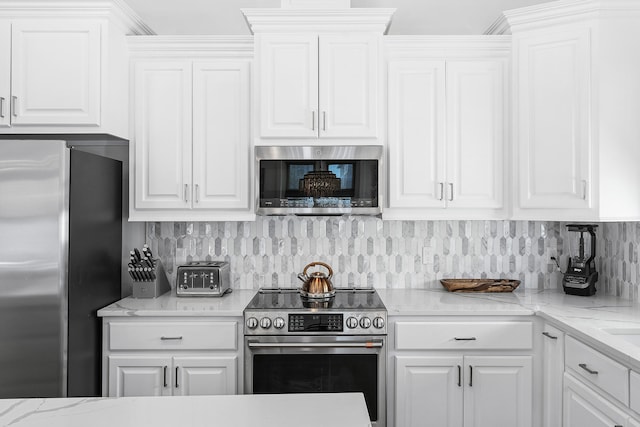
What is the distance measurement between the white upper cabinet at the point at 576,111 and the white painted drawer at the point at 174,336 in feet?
5.92

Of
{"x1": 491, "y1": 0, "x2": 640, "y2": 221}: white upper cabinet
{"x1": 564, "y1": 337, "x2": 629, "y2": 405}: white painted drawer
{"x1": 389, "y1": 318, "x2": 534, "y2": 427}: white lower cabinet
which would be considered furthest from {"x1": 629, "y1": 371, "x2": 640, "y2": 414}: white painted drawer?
{"x1": 491, "y1": 0, "x2": 640, "y2": 221}: white upper cabinet

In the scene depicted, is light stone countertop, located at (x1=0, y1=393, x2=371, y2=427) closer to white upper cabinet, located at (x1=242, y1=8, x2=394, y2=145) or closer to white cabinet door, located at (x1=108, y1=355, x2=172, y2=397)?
white cabinet door, located at (x1=108, y1=355, x2=172, y2=397)

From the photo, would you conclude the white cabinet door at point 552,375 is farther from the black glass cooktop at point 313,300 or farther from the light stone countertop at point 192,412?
the light stone countertop at point 192,412

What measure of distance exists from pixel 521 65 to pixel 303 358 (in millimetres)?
2052

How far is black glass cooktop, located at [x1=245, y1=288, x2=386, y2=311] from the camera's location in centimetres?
259

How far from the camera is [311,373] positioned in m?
2.52

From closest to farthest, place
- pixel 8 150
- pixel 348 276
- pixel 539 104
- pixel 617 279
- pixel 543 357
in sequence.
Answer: pixel 8 150, pixel 543 357, pixel 539 104, pixel 617 279, pixel 348 276

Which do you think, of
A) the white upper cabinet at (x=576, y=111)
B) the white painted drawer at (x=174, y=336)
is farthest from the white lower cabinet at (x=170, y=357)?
the white upper cabinet at (x=576, y=111)

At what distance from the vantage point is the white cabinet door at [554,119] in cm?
255

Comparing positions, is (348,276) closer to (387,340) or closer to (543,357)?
(387,340)

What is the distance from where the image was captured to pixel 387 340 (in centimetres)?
255

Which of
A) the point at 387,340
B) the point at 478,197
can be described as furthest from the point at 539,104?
the point at 387,340

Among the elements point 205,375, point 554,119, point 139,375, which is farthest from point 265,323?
point 554,119

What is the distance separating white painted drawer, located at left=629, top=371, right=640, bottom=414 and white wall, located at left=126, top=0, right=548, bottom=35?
241 cm
